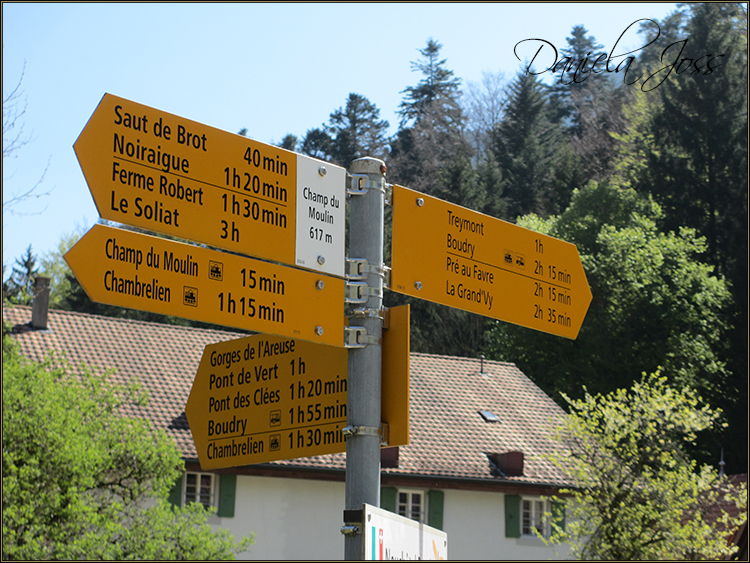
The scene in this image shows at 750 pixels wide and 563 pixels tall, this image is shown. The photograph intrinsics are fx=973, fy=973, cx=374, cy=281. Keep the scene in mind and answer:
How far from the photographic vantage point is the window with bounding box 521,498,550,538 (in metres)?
26.0

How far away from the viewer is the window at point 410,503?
979 inches

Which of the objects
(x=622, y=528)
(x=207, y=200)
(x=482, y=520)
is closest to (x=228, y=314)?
(x=207, y=200)

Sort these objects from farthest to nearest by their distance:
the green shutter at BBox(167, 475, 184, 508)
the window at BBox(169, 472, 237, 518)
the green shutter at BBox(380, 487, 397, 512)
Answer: the green shutter at BBox(380, 487, 397, 512) < the window at BBox(169, 472, 237, 518) < the green shutter at BBox(167, 475, 184, 508)

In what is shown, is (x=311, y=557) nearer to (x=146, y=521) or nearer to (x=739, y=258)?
(x=146, y=521)

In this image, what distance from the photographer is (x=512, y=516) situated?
25.6m

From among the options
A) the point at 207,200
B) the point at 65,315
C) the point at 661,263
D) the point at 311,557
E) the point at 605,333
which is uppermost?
the point at 661,263

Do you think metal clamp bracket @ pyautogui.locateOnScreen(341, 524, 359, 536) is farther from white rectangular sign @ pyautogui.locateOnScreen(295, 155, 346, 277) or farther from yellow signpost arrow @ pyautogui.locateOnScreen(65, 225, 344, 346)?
white rectangular sign @ pyautogui.locateOnScreen(295, 155, 346, 277)

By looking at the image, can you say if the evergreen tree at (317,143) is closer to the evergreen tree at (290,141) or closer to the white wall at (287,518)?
the evergreen tree at (290,141)

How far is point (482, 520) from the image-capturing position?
83.0ft

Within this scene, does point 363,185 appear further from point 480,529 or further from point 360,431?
point 480,529

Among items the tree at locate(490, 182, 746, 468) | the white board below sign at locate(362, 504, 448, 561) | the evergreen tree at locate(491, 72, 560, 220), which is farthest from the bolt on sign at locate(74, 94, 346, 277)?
the evergreen tree at locate(491, 72, 560, 220)

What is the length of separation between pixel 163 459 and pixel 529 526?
13.4 meters

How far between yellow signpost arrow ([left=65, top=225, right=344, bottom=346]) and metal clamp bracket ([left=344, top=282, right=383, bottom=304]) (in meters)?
0.05

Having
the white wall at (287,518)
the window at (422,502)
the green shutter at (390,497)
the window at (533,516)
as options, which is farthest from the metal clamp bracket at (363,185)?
the window at (533,516)
